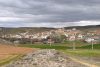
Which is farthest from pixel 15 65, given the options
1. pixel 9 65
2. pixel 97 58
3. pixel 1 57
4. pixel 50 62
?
pixel 97 58

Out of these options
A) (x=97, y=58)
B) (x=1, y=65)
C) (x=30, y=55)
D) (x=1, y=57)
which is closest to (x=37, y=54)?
(x=30, y=55)

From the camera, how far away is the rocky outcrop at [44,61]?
151 ft

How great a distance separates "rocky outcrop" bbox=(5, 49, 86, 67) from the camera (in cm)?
4600

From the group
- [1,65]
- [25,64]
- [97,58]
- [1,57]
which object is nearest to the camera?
[25,64]

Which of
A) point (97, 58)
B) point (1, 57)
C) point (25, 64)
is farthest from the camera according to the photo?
point (97, 58)

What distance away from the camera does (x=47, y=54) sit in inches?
1913

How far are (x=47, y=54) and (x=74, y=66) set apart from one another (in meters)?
3.87

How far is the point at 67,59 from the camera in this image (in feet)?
160

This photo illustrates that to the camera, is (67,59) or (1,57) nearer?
(67,59)

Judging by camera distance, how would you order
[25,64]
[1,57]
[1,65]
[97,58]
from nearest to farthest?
[25,64] < [1,65] < [1,57] < [97,58]

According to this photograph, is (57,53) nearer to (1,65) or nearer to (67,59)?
(67,59)

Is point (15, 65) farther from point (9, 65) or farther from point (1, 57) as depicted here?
point (1, 57)

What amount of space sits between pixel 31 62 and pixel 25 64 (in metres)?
0.74

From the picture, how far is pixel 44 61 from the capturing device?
1836 inches
